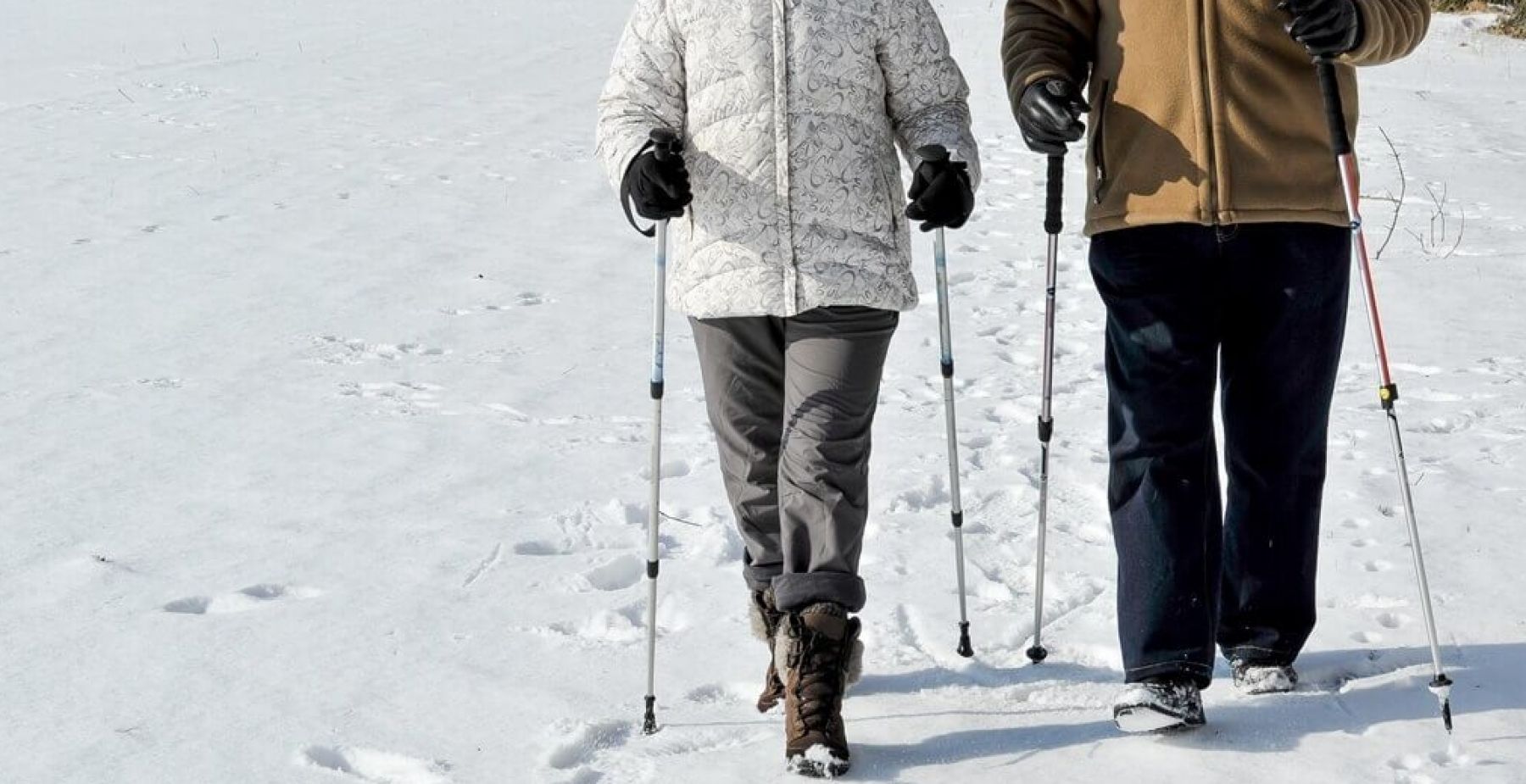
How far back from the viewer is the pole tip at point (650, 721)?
3.52 m

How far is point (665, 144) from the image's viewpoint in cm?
335

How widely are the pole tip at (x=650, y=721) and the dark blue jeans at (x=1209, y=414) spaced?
109 cm

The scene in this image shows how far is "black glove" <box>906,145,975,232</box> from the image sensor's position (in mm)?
3410

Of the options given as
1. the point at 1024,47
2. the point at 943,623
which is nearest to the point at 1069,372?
the point at 943,623

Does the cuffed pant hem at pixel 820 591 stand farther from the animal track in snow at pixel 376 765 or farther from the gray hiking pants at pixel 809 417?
the animal track in snow at pixel 376 765

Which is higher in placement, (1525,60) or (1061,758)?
(1525,60)

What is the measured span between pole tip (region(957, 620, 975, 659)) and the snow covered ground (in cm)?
3

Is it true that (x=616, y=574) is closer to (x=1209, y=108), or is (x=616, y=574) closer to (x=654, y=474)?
(x=654, y=474)

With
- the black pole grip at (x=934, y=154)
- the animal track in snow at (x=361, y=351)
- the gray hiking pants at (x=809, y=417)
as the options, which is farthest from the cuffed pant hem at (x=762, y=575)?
the animal track in snow at (x=361, y=351)

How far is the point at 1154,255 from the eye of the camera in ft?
11.2

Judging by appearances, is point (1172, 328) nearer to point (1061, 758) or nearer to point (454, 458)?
point (1061, 758)

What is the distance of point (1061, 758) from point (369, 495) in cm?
268

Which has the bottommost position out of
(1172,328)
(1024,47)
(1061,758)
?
(1061,758)

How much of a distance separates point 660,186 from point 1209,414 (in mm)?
1346
